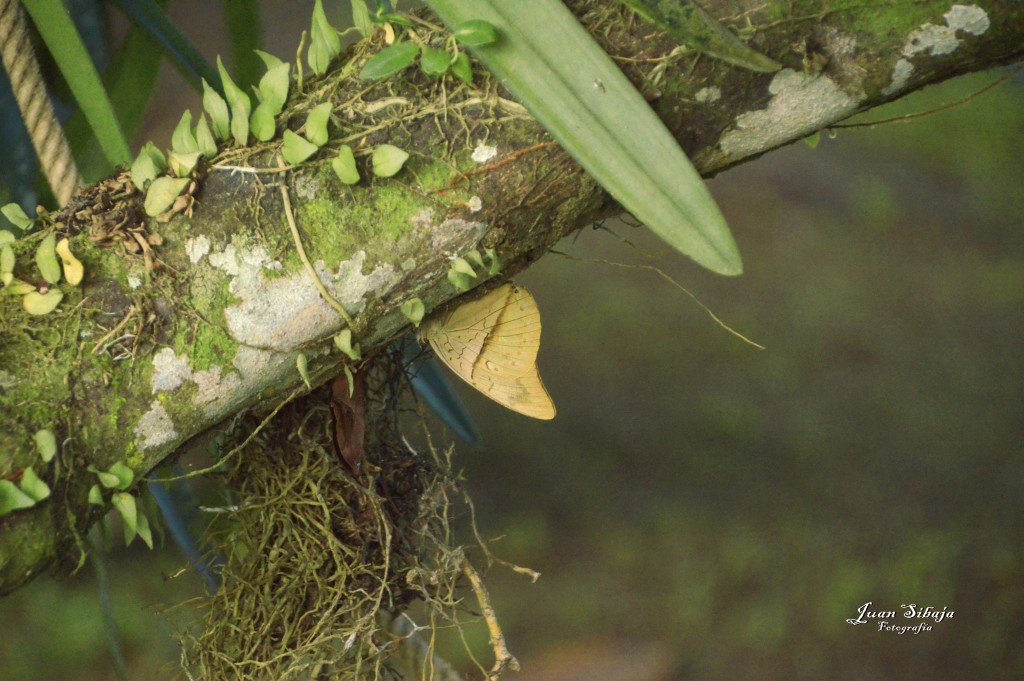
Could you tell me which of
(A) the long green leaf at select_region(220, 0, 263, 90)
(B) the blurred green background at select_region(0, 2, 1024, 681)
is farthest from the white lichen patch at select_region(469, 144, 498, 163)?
(B) the blurred green background at select_region(0, 2, 1024, 681)

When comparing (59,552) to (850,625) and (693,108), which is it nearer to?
(693,108)

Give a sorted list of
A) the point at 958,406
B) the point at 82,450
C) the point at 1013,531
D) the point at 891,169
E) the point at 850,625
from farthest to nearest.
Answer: the point at 891,169
the point at 958,406
the point at 1013,531
the point at 850,625
the point at 82,450

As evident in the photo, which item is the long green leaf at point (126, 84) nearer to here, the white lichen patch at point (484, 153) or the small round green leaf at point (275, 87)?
the small round green leaf at point (275, 87)

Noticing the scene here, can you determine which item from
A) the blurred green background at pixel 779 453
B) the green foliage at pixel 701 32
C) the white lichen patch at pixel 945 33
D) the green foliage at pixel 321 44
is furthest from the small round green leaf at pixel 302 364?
the blurred green background at pixel 779 453

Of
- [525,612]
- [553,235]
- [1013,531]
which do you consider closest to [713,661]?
[525,612]

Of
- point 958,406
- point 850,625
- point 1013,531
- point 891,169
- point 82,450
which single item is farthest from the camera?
point 891,169
